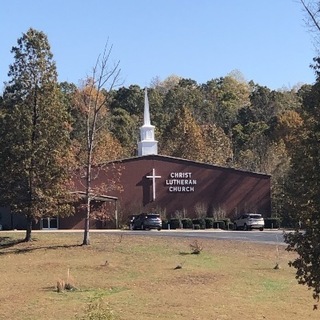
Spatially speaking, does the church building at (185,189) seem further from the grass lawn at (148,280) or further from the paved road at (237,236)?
the grass lawn at (148,280)

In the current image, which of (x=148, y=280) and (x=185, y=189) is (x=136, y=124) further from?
(x=148, y=280)

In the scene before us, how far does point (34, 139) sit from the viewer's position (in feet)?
121

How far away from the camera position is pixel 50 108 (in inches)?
1464

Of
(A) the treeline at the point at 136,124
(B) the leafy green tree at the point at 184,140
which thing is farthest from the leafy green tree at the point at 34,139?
(B) the leafy green tree at the point at 184,140

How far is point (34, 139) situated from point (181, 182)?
2879 cm

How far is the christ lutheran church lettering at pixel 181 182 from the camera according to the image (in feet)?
210

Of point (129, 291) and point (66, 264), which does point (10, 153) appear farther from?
point (129, 291)

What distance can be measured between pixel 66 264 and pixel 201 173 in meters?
36.3

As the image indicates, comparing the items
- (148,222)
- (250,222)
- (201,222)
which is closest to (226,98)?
(201,222)

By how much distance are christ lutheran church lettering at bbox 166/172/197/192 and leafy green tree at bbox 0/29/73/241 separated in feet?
87.8

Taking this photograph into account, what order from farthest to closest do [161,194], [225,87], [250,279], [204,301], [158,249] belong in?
1. [225,87]
2. [161,194]
3. [158,249]
4. [250,279]
5. [204,301]

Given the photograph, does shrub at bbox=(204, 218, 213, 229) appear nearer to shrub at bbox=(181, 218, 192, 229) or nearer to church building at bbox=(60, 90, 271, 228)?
shrub at bbox=(181, 218, 192, 229)

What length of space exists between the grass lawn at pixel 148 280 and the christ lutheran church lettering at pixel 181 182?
2584cm

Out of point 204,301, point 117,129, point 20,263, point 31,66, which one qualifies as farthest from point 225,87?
point 204,301
